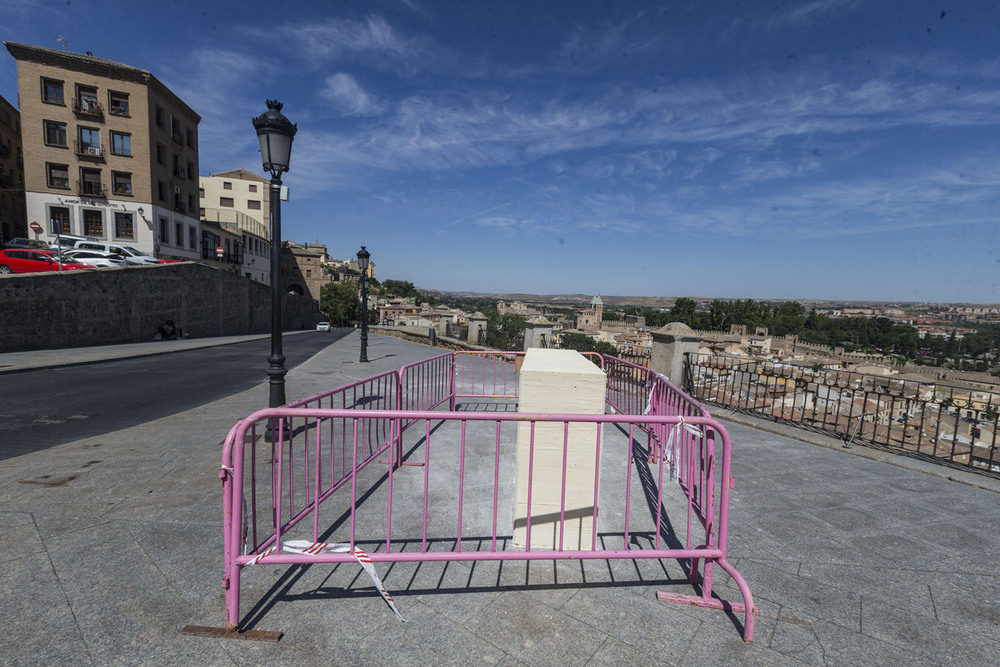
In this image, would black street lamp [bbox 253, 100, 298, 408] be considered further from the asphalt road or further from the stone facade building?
the stone facade building

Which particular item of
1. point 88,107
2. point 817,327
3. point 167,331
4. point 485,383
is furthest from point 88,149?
point 817,327

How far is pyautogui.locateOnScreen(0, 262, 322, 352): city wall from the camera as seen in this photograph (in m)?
13.2

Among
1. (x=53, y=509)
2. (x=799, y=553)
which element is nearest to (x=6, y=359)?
(x=53, y=509)

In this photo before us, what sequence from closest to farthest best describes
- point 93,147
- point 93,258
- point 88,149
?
point 93,258 < point 88,149 < point 93,147

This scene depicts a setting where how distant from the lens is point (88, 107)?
26.2 meters

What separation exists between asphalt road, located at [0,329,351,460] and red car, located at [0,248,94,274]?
7386mm

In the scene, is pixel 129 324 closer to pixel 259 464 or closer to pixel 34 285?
pixel 34 285

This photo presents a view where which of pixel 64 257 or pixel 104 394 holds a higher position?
pixel 64 257

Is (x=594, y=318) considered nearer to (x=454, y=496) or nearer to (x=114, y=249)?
(x=114, y=249)

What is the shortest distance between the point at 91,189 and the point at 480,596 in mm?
36300

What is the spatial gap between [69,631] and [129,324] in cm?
2007

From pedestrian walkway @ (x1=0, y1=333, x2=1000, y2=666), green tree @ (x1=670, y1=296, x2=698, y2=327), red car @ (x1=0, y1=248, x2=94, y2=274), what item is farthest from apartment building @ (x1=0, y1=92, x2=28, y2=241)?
green tree @ (x1=670, y1=296, x2=698, y2=327)

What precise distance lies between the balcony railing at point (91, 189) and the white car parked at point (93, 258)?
38.3ft

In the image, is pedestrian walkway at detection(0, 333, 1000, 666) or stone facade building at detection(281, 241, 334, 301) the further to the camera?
stone facade building at detection(281, 241, 334, 301)
